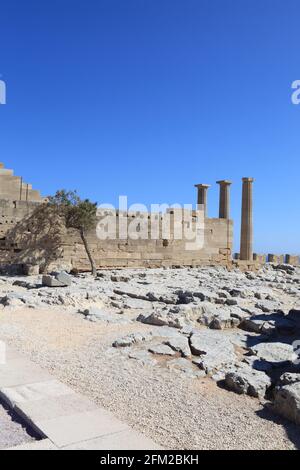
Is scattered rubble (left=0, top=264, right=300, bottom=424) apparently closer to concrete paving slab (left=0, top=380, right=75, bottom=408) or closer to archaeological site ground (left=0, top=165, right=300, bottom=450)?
archaeological site ground (left=0, top=165, right=300, bottom=450)

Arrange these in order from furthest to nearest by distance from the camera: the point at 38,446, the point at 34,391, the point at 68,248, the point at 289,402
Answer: the point at 68,248 < the point at 34,391 < the point at 289,402 < the point at 38,446

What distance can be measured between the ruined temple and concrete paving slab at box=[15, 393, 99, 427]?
1156 cm

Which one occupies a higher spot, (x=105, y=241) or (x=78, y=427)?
(x=105, y=241)

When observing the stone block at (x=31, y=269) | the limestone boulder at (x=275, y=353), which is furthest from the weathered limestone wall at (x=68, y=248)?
the limestone boulder at (x=275, y=353)

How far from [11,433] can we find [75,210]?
11910 mm

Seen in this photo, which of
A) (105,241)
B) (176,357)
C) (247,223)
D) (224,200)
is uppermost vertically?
(224,200)

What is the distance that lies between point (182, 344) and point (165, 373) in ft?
3.66

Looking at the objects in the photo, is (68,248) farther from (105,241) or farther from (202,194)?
(202,194)

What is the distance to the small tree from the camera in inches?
588

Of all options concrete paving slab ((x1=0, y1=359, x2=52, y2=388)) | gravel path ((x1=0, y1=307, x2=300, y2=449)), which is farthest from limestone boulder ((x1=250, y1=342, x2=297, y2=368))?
concrete paving slab ((x1=0, y1=359, x2=52, y2=388))

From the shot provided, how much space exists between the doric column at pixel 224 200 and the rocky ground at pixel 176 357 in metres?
13.5

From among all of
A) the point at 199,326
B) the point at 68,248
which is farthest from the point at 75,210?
the point at 199,326

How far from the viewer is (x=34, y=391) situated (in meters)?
4.06
